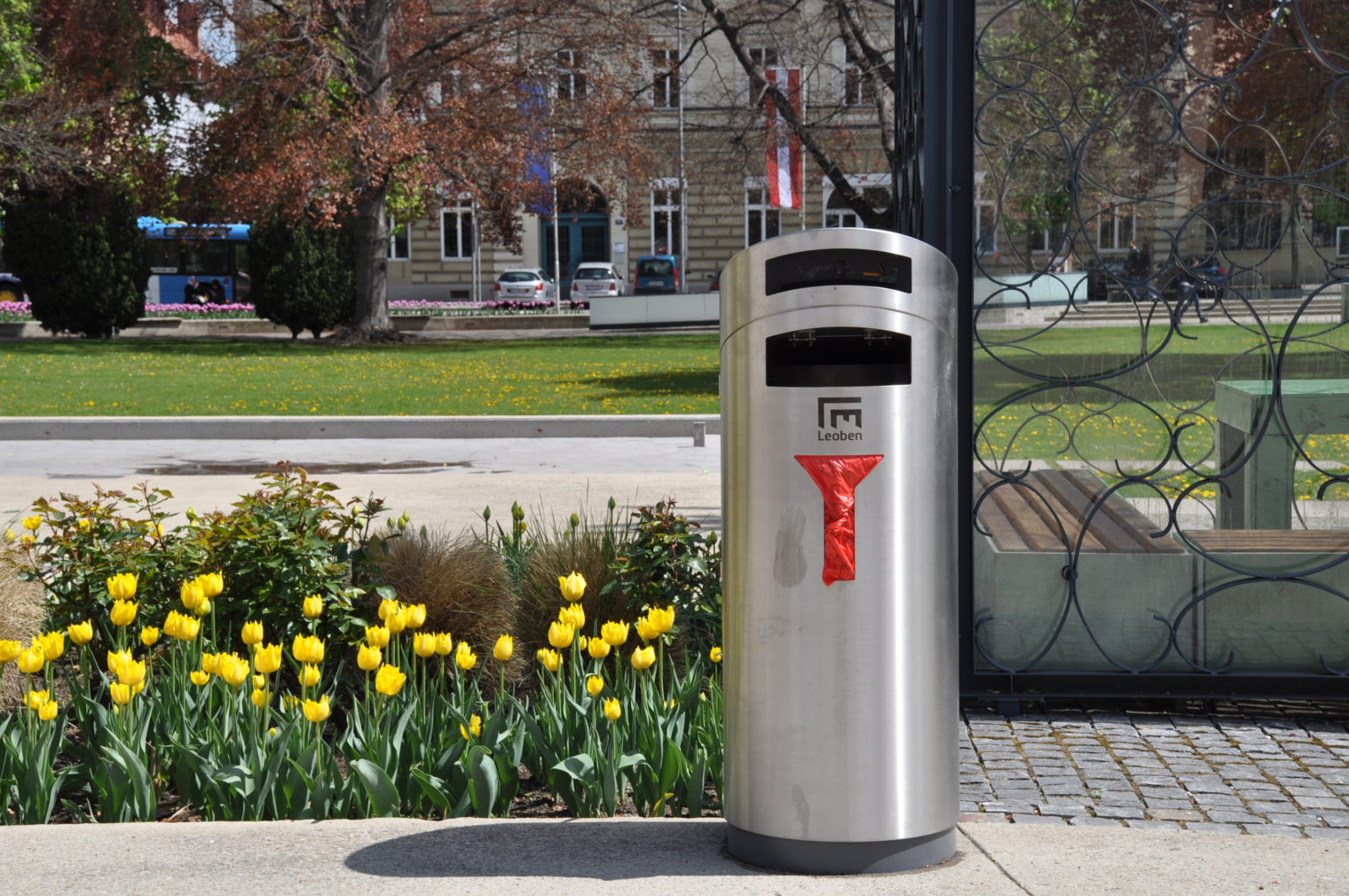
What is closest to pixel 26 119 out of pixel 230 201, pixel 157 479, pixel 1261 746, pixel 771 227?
pixel 230 201

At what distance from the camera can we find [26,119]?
27.6 metres

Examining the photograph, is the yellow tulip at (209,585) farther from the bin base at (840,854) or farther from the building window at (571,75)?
the building window at (571,75)

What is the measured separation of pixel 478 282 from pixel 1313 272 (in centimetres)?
5056

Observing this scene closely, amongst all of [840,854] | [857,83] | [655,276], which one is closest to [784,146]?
[857,83]

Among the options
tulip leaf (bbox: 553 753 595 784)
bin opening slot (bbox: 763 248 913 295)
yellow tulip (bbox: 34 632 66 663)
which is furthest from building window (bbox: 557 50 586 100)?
bin opening slot (bbox: 763 248 913 295)

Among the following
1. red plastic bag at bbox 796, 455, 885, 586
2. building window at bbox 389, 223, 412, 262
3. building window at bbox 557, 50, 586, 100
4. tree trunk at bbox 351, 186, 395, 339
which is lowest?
red plastic bag at bbox 796, 455, 885, 586

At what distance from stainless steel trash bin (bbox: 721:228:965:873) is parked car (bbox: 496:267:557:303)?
155 ft

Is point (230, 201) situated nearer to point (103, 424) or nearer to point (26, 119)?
point (26, 119)

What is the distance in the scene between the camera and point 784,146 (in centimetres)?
2905

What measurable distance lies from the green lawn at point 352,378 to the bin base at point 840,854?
532 inches

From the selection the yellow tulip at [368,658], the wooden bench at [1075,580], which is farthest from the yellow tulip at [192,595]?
the wooden bench at [1075,580]

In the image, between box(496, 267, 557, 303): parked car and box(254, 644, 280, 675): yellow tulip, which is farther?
box(496, 267, 557, 303): parked car

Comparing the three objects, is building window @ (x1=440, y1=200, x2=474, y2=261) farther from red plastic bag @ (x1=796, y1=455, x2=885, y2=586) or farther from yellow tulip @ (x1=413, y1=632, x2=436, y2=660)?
red plastic bag @ (x1=796, y1=455, x2=885, y2=586)

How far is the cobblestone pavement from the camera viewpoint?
413 cm
